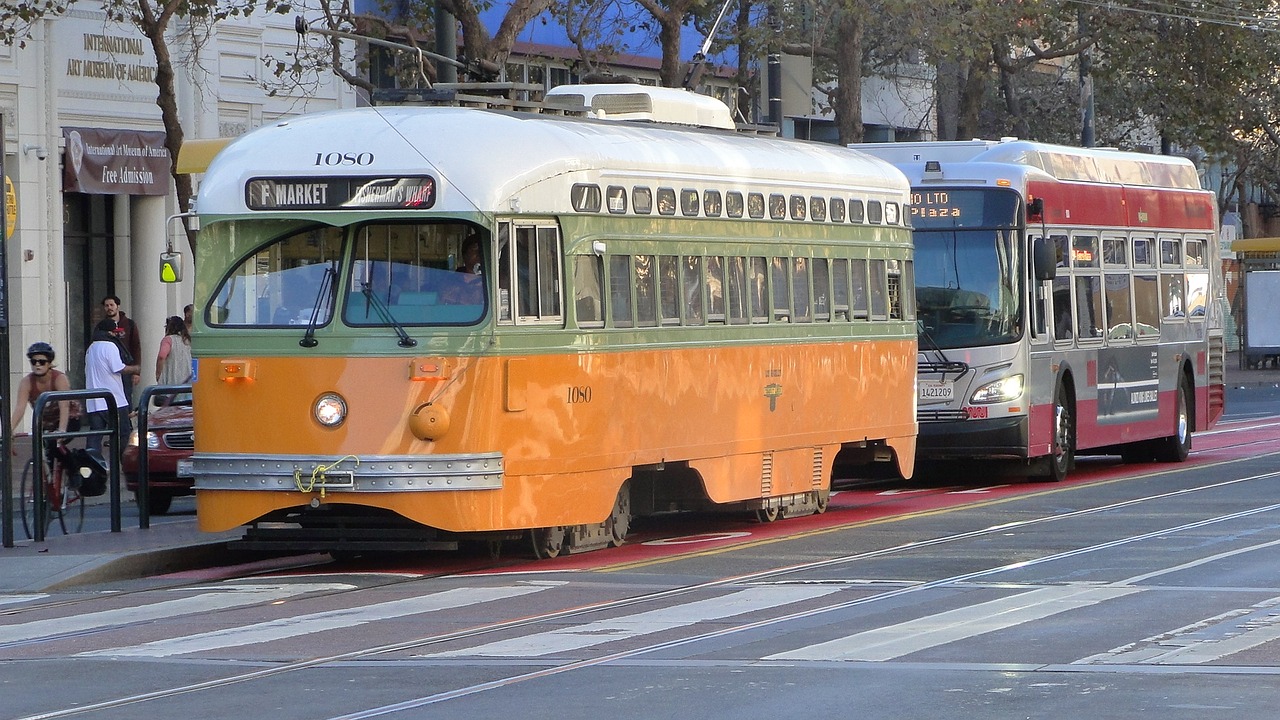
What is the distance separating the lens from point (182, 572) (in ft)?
49.2

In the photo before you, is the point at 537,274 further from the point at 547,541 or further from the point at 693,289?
the point at 693,289

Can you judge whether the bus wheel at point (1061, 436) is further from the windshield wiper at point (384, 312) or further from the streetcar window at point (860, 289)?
the windshield wiper at point (384, 312)

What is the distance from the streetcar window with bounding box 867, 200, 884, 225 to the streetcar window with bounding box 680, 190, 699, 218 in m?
2.84

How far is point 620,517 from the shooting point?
15.4 meters

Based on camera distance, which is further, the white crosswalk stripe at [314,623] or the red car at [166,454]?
the red car at [166,454]

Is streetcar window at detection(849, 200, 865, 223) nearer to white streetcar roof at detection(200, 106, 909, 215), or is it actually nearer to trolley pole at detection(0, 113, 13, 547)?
white streetcar roof at detection(200, 106, 909, 215)

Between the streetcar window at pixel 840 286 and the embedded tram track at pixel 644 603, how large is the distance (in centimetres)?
214

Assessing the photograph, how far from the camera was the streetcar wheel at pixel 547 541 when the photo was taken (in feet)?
47.6

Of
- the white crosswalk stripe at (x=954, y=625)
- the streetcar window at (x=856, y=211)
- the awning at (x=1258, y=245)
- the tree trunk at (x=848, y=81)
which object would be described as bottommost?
the white crosswalk stripe at (x=954, y=625)

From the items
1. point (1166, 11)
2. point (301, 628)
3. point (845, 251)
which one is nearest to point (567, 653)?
point (301, 628)

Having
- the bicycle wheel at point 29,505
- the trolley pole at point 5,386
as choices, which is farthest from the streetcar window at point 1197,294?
the trolley pole at point 5,386

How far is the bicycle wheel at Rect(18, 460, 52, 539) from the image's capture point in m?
16.0

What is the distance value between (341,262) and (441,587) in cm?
221

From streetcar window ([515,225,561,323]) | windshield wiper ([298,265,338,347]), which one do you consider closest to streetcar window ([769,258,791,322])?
streetcar window ([515,225,561,323])
